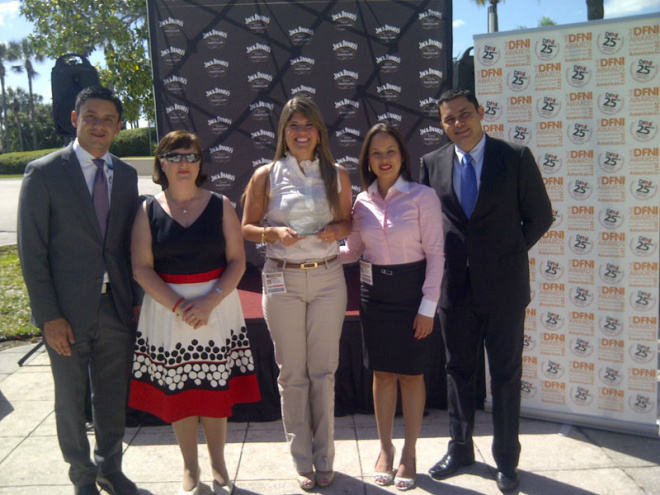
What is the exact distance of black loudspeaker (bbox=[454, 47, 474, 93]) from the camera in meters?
3.84

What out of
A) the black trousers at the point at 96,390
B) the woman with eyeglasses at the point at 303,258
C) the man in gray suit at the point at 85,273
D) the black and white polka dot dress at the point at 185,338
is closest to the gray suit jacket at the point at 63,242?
the man in gray suit at the point at 85,273

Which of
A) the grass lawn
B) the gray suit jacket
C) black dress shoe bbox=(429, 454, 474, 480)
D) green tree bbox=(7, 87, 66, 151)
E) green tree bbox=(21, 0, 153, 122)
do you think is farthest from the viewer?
green tree bbox=(7, 87, 66, 151)

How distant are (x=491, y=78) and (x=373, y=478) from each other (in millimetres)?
2242

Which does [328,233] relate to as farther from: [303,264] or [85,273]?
[85,273]

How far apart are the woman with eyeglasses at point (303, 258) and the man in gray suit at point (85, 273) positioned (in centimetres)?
60

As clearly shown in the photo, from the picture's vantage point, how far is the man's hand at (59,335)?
235 centimetres

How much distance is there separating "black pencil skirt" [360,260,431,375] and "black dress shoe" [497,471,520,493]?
64 centimetres

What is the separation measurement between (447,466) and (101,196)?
2.05 meters

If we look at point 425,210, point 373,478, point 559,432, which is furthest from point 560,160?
point 373,478

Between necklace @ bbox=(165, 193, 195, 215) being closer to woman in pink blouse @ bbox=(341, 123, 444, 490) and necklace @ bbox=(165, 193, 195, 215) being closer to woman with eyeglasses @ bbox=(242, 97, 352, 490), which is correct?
woman with eyeglasses @ bbox=(242, 97, 352, 490)

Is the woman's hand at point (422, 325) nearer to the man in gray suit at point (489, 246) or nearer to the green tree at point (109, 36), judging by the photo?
the man in gray suit at point (489, 246)

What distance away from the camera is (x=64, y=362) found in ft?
7.96

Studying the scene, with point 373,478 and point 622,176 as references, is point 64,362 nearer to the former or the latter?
point 373,478

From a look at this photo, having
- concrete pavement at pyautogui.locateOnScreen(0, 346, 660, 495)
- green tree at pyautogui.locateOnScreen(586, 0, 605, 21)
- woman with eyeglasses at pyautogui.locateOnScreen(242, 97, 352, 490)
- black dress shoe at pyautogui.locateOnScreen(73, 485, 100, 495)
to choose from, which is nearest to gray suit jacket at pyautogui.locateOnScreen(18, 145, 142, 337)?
woman with eyeglasses at pyautogui.locateOnScreen(242, 97, 352, 490)
